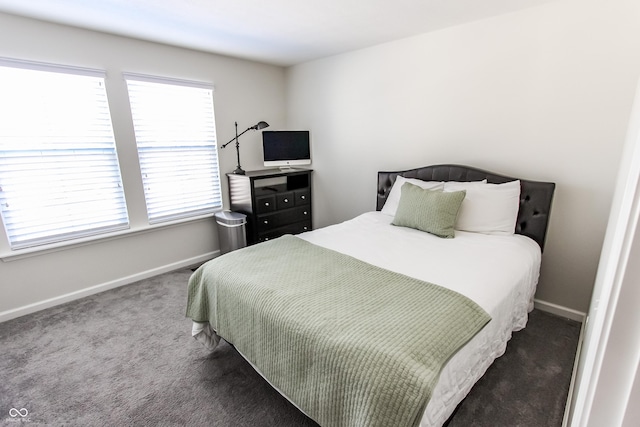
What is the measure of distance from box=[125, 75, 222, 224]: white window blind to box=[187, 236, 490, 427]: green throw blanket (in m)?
Answer: 1.73

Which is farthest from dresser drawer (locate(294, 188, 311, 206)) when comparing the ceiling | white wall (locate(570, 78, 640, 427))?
white wall (locate(570, 78, 640, 427))

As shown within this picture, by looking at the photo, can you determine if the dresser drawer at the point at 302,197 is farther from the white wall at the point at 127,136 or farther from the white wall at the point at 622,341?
the white wall at the point at 622,341

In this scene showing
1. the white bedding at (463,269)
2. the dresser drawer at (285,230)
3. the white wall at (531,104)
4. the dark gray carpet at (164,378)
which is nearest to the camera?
the white bedding at (463,269)

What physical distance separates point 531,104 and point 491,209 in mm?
879

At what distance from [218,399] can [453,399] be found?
49.2 inches

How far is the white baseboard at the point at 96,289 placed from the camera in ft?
8.36

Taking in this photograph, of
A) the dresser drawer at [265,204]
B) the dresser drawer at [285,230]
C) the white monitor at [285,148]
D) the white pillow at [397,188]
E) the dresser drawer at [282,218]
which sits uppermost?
the white monitor at [285,148]

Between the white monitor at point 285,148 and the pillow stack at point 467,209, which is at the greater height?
the white monitor at point 285,148

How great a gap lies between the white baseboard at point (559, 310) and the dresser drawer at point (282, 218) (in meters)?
2.64

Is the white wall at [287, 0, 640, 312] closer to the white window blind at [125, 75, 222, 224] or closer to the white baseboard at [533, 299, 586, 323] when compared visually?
the white baseboard at [533, 299, 586, 323]

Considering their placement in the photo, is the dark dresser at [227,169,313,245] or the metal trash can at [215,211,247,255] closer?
the metal trash can at [215,211,247,255]

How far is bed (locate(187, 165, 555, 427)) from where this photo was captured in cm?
112

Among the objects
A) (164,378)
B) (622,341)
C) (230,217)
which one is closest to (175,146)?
(230,217)

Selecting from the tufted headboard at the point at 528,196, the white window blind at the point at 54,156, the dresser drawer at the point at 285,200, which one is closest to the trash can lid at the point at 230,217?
the dresser drawer at the point at 285,200
